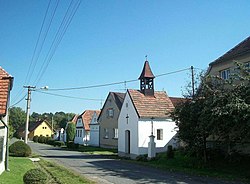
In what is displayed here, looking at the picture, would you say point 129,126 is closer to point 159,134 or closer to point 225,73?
point 159,134

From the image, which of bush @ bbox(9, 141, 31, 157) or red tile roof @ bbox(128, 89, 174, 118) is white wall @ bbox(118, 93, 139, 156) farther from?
bush @ bbox(9, 141, 31, 157)

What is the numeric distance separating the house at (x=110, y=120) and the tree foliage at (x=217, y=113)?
22547mm

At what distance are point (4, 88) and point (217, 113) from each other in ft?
37.7

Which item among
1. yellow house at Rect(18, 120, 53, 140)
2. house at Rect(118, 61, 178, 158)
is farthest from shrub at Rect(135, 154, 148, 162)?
yellow house at Rect(18, 120, 53, 140)

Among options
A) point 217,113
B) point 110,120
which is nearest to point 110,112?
point 110,120

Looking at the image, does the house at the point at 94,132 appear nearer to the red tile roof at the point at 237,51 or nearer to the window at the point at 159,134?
the window at the point at 159,134

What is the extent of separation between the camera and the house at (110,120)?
137 ft

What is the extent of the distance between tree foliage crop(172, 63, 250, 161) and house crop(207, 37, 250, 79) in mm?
3670

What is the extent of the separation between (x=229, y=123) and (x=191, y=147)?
4657 millimetres

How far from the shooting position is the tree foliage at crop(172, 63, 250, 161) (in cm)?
1476

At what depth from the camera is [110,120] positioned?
43.6 meters

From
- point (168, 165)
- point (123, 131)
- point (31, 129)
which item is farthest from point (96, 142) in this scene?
point (31, 129)

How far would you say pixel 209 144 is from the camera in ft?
70.5

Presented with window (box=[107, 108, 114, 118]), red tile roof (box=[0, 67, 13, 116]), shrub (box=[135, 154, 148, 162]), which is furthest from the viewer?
window (box=[107, 108, 114, 118])
